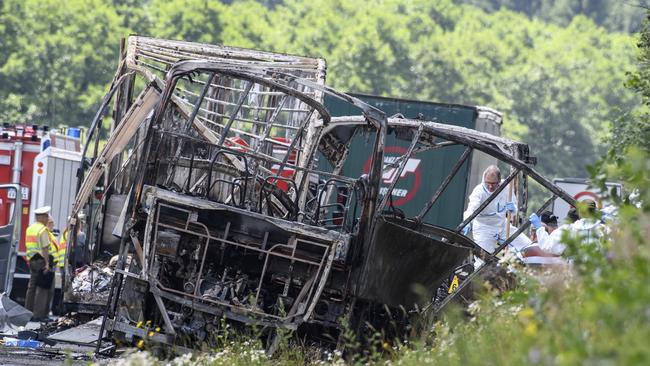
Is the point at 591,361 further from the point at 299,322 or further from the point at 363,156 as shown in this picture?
the point at 363,156

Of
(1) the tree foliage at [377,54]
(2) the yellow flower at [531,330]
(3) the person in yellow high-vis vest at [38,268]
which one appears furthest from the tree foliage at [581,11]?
(2) the yellow flower at [531,330]

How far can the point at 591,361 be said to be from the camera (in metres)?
4.64

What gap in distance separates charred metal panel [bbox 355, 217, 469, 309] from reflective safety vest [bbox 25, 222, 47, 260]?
797 cm

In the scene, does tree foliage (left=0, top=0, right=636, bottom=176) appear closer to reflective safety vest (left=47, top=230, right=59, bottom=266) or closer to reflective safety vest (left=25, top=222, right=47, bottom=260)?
reflective safety vest (left=47, top=230, right=59, bottom=266)

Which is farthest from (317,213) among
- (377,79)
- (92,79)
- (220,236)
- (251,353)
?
(377,79)

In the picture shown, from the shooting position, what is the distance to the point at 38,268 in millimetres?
18234

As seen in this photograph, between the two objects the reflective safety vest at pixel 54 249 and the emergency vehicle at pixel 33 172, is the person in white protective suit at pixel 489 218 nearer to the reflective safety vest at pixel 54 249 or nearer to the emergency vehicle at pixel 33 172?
the reflective safety vest at pixel 54 249

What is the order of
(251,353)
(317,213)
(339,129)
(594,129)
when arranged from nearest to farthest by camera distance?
1. (251,353)
2. (317,213)
3. (339,129)
4. (594,129)

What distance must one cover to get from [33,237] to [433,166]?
252 inches

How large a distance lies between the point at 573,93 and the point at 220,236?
62443 millimetres

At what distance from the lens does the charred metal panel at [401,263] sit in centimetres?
1075

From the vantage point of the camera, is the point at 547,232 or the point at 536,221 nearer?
the point at 536,221

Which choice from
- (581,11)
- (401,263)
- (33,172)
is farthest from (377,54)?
(581,11)

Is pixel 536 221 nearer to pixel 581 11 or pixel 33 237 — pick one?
pixel 33 237
